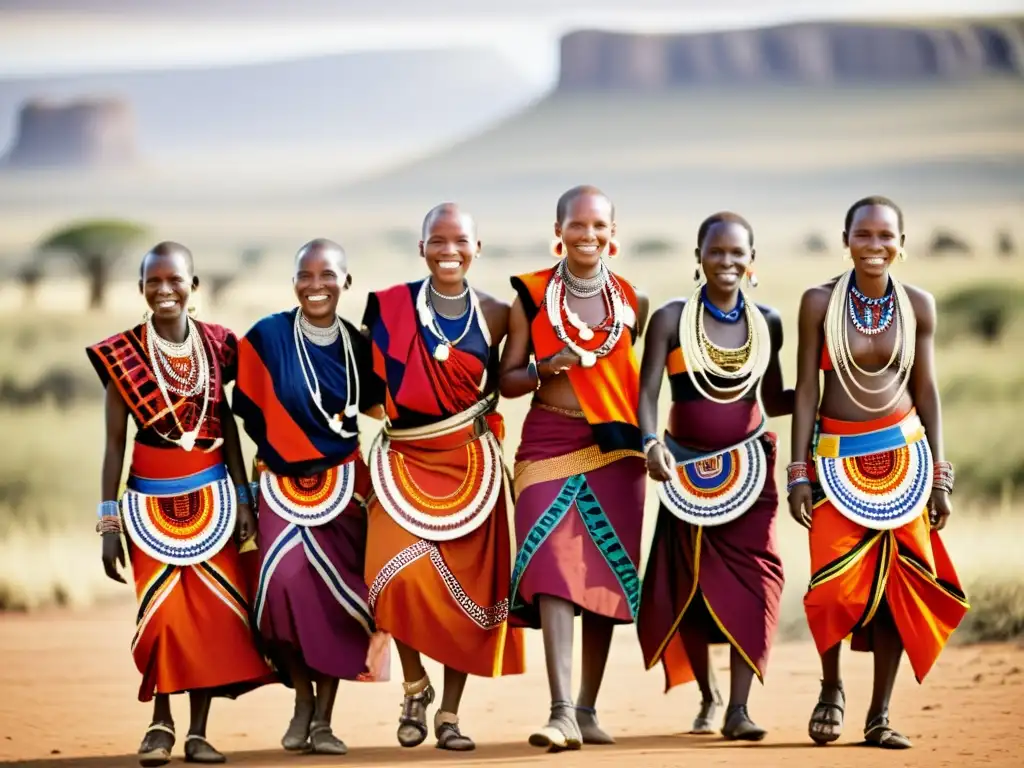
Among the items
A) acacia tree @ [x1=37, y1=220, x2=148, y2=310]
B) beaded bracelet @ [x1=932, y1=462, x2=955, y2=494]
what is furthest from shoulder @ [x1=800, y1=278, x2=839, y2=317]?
acacia tree @ [x1=37, y1=220, x2=148, y2=310]

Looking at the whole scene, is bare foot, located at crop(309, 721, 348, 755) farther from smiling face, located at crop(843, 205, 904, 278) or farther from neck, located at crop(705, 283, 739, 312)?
smiling face, located at crop(843, 205, 904, 278)

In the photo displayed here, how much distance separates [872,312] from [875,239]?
0.33 m

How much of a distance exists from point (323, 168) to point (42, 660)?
5217 cm

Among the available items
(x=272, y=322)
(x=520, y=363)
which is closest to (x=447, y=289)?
(x=520, y=363)

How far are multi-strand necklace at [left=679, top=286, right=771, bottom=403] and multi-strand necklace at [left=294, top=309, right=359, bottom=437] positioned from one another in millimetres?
1485

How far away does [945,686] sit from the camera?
1041 centimetres

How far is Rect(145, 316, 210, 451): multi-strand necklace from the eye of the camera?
8203 mm

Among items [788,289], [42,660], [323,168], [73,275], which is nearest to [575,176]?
[323,168]

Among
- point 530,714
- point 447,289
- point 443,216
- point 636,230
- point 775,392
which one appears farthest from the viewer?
point 636,230

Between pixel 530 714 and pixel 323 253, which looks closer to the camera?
pixel 323 253

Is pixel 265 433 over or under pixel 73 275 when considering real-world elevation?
under

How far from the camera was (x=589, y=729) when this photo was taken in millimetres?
8336

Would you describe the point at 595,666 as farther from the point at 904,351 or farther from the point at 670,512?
the point at 904,351

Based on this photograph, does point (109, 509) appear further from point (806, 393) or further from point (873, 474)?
point (873, 474)
